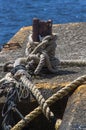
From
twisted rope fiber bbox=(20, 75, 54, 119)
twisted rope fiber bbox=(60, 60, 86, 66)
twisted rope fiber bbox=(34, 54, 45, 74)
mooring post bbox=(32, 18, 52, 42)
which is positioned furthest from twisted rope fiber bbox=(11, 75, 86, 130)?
twisted rope fiber bbox=(60, 60, 86, 66)

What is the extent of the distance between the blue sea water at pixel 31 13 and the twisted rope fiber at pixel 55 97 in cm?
889

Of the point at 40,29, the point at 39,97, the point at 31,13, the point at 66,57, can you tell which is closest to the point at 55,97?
the point at 39,97

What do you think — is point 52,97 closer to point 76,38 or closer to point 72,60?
point 72,60

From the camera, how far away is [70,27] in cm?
735

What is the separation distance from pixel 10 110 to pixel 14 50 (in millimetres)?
1924

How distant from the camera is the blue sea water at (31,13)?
16.2m

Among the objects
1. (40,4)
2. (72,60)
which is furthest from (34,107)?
(40,4)

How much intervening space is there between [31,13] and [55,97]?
51.8 feet

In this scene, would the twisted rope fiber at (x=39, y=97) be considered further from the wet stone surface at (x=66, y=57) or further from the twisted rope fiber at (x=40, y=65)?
the twisted rope fiber at (x=40, y=65)

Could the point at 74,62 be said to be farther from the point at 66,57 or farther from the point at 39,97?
the point at 39,97

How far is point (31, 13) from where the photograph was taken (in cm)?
2016

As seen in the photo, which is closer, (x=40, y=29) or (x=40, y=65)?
(x=40, y=65)

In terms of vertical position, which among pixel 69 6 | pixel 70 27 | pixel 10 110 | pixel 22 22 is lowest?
pixel 69 6

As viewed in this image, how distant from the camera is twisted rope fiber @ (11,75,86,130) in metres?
4.36
